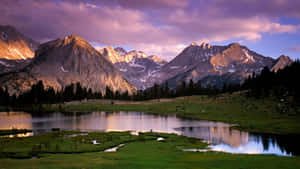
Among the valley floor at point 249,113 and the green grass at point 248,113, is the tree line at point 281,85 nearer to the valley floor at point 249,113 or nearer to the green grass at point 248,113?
the valley floor at point 249,113

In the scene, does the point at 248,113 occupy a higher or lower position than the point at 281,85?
lower

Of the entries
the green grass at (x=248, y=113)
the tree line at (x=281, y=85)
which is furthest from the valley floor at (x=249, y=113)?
A: the tree line at (x=281, y=85)

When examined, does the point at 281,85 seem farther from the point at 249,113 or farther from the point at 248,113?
the point at 248,113

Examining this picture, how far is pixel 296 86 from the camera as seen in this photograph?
13038 cm

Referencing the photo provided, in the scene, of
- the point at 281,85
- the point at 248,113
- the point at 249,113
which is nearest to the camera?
the point at 249,113

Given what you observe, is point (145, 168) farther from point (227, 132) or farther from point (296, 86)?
point (296, 86)

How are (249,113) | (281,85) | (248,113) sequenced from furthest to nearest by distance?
(281,85) → (248,113) → (249,113)

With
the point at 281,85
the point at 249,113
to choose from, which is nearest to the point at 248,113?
the point at 249,113

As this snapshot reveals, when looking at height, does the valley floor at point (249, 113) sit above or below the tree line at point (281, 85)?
below

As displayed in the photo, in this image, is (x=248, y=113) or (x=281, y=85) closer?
(x=248, y=113)

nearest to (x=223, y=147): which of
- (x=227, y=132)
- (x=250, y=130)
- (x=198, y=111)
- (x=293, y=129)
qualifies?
(x=227, y=132)

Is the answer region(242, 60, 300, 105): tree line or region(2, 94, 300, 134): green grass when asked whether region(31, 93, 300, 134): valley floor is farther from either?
region(242, 60, 300, 105): tree line

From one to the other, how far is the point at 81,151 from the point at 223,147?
102 feet

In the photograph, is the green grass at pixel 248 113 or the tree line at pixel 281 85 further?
the tree line at pixel 281 85
